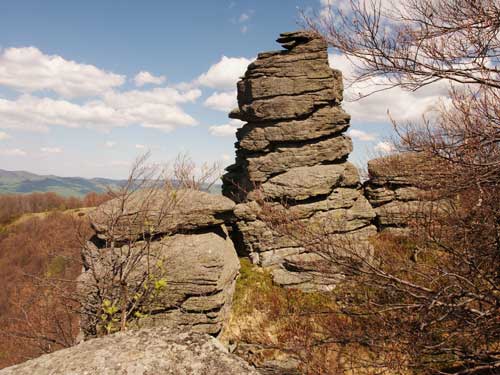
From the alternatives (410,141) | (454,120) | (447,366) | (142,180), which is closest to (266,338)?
(447,366)

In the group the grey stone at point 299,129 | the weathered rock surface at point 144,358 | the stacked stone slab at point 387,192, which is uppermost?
the grey stone at point 299,129

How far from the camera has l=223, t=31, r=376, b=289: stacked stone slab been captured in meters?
15.2

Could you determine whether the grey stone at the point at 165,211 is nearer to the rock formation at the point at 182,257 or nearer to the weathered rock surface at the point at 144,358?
the rock formation at the point at 182,257

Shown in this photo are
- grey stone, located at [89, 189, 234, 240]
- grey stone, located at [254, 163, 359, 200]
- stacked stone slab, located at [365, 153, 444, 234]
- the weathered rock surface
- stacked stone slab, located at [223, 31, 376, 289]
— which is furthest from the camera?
stacked stone slab, located at [365, 153, 444, 234]

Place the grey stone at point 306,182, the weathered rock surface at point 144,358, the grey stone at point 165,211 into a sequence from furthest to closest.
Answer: the grey stone at point 306,182 < the grey stone at point 165,211 < the weathered rock surface at point 144,358

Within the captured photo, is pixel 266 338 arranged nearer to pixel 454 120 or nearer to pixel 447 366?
pixel 447 366

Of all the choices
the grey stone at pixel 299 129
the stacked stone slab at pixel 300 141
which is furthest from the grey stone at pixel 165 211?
the grey stone at pixel 299 129

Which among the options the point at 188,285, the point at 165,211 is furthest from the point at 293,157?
the point at 188,285

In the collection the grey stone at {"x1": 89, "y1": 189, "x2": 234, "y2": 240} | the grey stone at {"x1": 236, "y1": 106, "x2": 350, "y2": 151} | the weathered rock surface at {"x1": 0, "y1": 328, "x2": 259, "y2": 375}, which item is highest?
the grey stone at {"x1": 236, "y1": 106, "x2": 350, "y2": 151}

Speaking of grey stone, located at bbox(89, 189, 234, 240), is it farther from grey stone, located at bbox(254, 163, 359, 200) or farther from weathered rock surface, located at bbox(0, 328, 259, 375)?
weathered rock surface, located at bbox(0, 328, 259, 375)

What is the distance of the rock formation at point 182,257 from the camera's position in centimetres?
1084

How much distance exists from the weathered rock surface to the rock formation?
727 cm

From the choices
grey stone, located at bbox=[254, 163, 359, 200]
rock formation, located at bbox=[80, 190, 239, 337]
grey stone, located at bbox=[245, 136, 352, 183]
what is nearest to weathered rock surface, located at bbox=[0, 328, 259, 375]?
rock formation, located at bbox=[80, 190, 239, 337]

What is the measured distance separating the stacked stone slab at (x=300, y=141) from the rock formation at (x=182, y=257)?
2.84 metres
